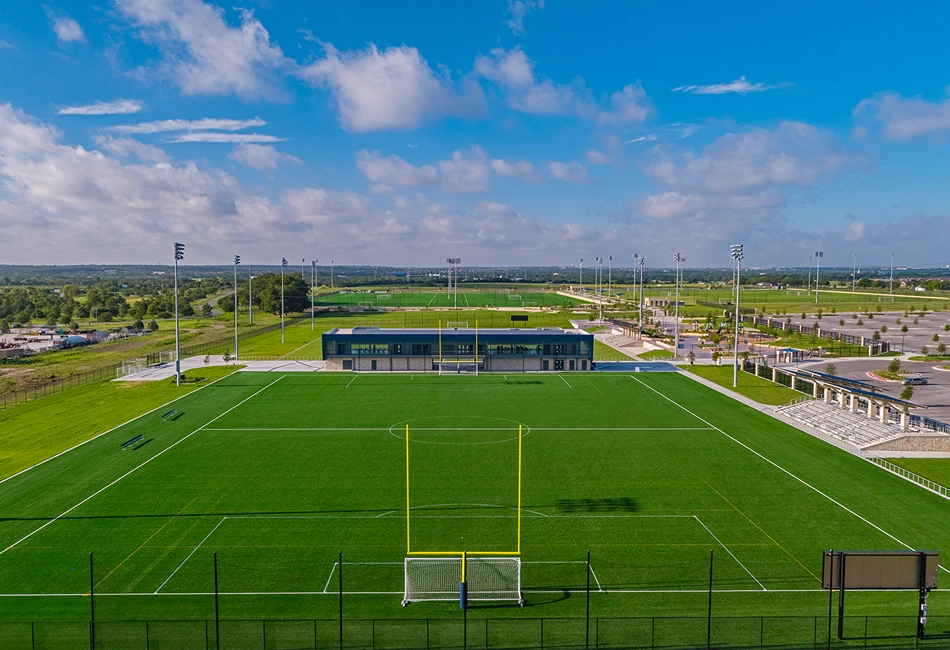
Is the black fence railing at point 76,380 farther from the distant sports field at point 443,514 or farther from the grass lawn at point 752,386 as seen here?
the grass lawn at point 752,386

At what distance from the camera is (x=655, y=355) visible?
78.1m

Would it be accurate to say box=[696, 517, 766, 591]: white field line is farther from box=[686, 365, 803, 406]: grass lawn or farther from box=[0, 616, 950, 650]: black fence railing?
box=[686, 365, 803, 406]: grass lawn

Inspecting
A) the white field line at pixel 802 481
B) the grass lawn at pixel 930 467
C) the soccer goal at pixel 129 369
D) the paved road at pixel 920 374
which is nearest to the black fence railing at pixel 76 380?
the soccer goal at pixel 129 369

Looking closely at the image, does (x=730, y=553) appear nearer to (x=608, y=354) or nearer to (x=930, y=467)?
(x=930, y=467)

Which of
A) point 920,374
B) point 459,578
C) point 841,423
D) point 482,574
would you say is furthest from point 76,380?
point 920,374

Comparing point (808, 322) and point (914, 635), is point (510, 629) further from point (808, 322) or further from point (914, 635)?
point (808, 322)

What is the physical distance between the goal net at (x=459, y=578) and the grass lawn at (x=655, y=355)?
5532cm

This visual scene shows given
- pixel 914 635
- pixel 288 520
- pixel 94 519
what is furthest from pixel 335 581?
pixel 914 635

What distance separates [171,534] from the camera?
25.8 metres

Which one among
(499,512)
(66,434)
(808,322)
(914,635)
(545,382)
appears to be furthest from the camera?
(808,322)

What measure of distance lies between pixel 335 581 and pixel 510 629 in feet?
21.3

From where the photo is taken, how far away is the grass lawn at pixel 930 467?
32.8 m

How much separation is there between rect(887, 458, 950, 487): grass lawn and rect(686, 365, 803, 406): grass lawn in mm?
14231

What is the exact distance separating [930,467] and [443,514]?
26.7 m
